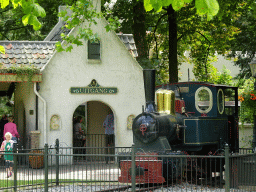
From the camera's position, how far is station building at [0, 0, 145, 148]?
59.3 ft

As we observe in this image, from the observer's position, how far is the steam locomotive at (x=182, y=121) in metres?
13.2

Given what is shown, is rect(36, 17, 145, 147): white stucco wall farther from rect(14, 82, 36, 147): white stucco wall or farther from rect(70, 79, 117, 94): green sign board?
rect(14, 82, 36, 147): white stucco wall

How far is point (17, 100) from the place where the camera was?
2144 centimetres

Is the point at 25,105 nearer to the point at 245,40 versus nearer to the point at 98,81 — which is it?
the point at 98,81

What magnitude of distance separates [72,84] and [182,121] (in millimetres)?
5872

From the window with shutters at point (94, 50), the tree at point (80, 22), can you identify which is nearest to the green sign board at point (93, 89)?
the window with shutters at point (94, 50)

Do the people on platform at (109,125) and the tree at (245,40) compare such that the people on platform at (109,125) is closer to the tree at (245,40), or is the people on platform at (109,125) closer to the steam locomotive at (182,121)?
the steam locomotive at (182,121)

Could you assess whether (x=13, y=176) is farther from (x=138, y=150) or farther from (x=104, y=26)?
(x=104, y=26)

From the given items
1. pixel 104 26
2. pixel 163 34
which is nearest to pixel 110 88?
pixel 104 26

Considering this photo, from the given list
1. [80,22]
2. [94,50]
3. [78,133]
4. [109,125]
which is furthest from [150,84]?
[78,133]

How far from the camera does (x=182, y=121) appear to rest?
14.1m

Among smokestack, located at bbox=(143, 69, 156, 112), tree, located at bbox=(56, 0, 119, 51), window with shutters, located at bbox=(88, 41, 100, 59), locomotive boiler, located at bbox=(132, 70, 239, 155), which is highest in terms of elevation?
tree, located at bbox=(56, 0, 119, 51)

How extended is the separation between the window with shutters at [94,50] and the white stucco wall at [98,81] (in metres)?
0.17

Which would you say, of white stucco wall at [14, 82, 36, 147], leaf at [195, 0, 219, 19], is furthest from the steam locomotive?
leaf at [195, 0, 219, 19]
